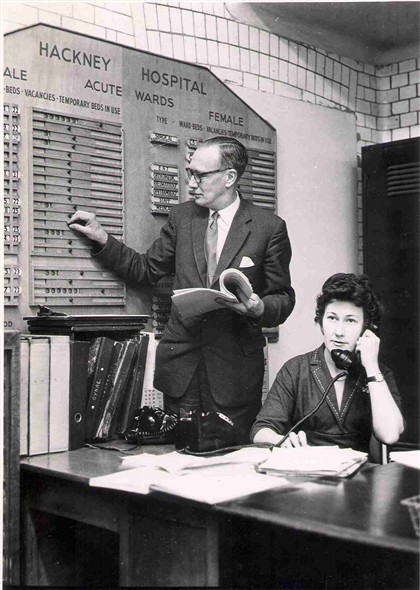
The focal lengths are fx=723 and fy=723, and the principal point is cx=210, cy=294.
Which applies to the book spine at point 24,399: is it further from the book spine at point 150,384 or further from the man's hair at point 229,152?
the man's hair at point 229,152

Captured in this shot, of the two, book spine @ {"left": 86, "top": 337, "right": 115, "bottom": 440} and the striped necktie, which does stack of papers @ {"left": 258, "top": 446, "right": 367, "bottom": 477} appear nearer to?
book spine @ {"left": 86, "top": 337, "right": 115, "bottom": 440}

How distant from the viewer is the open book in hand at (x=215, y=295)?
2.59 meters

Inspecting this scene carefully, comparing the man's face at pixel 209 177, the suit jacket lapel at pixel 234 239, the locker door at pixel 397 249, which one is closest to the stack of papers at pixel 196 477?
the suit jacket lapel at pixel 234 239

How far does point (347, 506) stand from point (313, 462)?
1.09ft

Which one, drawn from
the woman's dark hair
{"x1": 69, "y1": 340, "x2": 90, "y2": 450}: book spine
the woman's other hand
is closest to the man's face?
the woman's dark hair

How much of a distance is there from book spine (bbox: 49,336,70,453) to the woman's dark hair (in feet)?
3.04

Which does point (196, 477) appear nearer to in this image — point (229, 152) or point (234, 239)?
point (234, 239)

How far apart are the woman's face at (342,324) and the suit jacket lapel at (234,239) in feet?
2.05

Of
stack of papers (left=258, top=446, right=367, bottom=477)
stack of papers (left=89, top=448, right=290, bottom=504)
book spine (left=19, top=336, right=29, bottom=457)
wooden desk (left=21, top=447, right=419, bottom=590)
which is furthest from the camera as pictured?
book spine (left=19, top=336, right=29, bottom=457)

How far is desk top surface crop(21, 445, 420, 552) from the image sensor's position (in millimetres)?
1441

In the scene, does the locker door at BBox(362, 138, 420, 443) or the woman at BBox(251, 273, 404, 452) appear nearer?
the woman at BBox(251, 273, 404, 452)

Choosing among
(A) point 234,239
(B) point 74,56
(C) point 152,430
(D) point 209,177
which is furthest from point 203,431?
(B) point 74,56

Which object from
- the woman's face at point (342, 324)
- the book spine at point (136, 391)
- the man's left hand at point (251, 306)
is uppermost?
the man's left hand at point (251, 306)

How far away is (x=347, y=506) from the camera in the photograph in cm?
162
